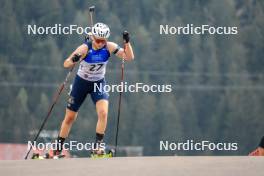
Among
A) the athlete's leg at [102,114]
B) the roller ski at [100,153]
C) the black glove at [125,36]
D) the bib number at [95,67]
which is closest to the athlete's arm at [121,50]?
the black glove at [125,36]

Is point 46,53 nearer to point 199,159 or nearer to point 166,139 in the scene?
point 166,139

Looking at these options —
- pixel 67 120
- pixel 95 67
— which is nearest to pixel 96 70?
pixel 95 67

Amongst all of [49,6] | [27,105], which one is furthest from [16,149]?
[49,6]

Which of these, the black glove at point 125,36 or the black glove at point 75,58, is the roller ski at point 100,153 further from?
the black glove at point 125,36

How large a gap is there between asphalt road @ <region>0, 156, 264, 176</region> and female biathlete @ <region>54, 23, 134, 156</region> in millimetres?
2666

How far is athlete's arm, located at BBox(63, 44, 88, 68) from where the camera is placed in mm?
14797

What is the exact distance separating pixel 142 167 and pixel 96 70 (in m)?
3.90

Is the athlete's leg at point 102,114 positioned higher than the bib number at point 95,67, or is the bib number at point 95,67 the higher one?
the bib number at point 95,67

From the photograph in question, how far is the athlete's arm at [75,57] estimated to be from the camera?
583 inches

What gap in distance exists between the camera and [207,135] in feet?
293

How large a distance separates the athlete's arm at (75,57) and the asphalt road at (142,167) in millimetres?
2451

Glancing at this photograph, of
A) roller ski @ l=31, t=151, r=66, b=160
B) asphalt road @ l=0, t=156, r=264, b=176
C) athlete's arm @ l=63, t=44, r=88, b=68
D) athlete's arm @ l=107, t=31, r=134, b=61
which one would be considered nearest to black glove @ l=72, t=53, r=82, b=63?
athlete's arm @ l=63, t=44, r=88, b=68

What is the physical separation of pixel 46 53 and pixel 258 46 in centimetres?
2332

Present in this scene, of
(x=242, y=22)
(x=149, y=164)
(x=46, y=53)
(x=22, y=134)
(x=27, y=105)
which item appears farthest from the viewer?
(x=242, y=22)
